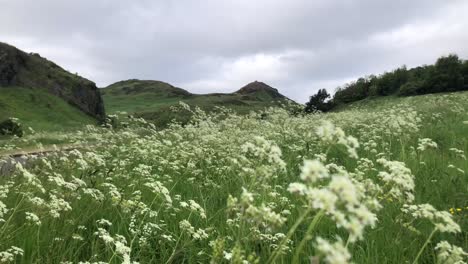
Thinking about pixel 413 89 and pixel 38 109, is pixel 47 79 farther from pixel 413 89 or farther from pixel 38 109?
pixel 413 89

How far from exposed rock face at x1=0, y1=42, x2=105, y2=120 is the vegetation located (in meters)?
30.0

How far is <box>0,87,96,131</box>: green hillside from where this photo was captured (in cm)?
4291

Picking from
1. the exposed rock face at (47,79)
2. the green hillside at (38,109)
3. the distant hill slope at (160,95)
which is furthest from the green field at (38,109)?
the distant hill slope at (160,95)

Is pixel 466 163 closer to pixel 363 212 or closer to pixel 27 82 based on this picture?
pixel 363 212

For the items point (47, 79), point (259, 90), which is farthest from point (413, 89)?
point (259, 90)

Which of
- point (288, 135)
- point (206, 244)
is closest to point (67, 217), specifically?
point (206, 244)

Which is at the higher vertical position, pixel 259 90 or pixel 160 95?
pixel 259 90

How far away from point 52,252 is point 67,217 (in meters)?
0.97

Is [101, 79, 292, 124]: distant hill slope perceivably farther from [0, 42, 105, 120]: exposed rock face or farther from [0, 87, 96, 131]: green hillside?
[0, 87, 96, 131]: green hillside

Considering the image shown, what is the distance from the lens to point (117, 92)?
136m

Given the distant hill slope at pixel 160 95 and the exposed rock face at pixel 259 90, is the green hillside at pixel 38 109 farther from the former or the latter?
the exposed rock face at pixel 259 90

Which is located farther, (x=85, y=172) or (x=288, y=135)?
(x=288, y=135)

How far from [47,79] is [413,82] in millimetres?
47161

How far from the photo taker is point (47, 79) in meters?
54.8
